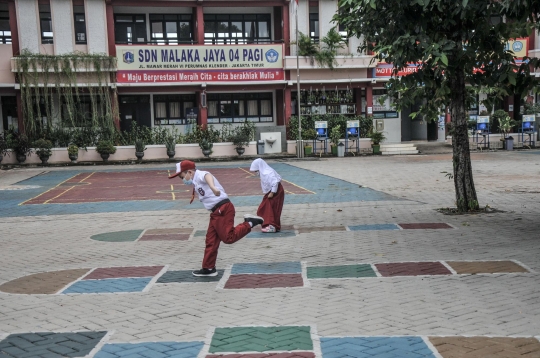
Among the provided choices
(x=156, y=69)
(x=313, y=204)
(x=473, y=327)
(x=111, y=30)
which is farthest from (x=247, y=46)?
(x=473, y=327)

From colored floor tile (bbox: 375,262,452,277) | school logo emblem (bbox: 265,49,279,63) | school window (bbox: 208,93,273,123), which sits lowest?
colored floor tile (bbox: 375,262,452,277)

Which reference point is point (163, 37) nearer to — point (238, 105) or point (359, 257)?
point (238, 105)

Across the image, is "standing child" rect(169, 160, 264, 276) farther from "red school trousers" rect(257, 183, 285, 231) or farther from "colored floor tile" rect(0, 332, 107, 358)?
"red school trousers" rect(257, 183, 285, 231)

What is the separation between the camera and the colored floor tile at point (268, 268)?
841 cm

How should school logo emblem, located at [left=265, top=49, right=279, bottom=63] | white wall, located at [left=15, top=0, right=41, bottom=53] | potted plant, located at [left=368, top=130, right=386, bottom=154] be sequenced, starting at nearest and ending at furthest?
white wall, located at [left=15, top=0, right=41, bottom=53] → potted plant, located at [left=368, top=130, right=386, bottom=154] → school logo emblem, located at [left=265, top=49, right=279, bottom=63]

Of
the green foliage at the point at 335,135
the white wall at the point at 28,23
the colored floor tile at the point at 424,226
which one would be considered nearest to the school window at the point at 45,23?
the white wall at the point at 28,23

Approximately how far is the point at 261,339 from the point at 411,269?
10.7ft

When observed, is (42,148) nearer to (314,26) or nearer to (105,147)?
(105,147)

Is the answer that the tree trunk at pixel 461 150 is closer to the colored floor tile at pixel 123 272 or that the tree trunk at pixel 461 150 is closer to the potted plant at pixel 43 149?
the colored floor tile at pixel 123 272

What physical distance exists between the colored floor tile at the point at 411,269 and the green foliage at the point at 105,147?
983 inches

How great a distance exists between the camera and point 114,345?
221 inches

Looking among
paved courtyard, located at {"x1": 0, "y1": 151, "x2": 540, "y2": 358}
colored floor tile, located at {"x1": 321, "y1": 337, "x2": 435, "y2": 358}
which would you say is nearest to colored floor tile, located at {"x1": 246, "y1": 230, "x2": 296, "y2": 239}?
paved courtyard, located at {"x1": 0, "y1": 151, "x2": 540, "y2": 358}

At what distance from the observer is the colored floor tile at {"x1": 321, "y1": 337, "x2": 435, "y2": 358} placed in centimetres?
520

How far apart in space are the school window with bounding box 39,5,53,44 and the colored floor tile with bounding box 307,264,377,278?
28.5 m
